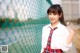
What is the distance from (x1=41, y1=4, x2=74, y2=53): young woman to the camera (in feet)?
5.32

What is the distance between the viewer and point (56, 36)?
5.36 feet

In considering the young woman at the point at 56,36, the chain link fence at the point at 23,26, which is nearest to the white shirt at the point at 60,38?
the young woman at the point at 56,36

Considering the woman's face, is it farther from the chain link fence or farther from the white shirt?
the chain link fence

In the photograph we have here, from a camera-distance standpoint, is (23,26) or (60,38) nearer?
(60,38)

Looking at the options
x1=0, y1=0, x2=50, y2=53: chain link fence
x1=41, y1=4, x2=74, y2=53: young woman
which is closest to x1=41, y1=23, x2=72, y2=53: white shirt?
x1=41, y1=4, x2=74, y2=53: young woman

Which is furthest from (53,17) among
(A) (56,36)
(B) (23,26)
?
(B) (23,26)

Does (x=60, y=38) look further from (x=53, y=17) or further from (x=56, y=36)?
(x=53, y=17)

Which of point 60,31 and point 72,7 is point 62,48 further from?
point 72,7

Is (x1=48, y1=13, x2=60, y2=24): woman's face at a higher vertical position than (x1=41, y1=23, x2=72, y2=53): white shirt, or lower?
higher

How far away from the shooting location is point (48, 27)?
1.67 m

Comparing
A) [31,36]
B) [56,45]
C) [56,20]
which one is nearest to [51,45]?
[56,45]

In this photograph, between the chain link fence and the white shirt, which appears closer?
the white shirt

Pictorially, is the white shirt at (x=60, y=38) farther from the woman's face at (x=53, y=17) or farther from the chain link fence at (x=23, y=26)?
Result: the chain link fence at (x=23, y=26)

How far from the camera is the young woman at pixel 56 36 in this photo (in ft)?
5.32
